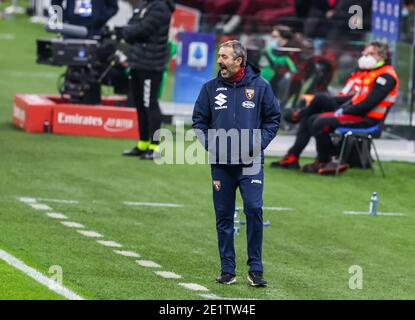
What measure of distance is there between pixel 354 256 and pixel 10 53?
22615mm

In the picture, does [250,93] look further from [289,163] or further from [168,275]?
[289,163]

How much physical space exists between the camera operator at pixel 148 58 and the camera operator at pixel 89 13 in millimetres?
3490

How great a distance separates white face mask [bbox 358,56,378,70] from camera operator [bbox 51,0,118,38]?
572 centimetres

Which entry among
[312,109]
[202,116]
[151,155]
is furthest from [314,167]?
[202,116]

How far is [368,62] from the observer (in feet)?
63.3

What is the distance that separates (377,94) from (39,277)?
8029 mm

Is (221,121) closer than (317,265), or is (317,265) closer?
(221,121)

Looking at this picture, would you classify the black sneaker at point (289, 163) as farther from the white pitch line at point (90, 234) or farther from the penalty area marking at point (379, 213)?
the white pitch line at point (90, 234)

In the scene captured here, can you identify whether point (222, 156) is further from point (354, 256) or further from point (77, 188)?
point (77, 188)

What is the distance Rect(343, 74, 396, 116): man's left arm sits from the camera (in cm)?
1922

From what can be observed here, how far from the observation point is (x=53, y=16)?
24.3m

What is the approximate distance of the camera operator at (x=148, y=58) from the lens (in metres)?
19.8

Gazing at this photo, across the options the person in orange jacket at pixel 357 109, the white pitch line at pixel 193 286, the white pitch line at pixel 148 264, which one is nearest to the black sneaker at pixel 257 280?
the white pitch line at pixel 193 286
